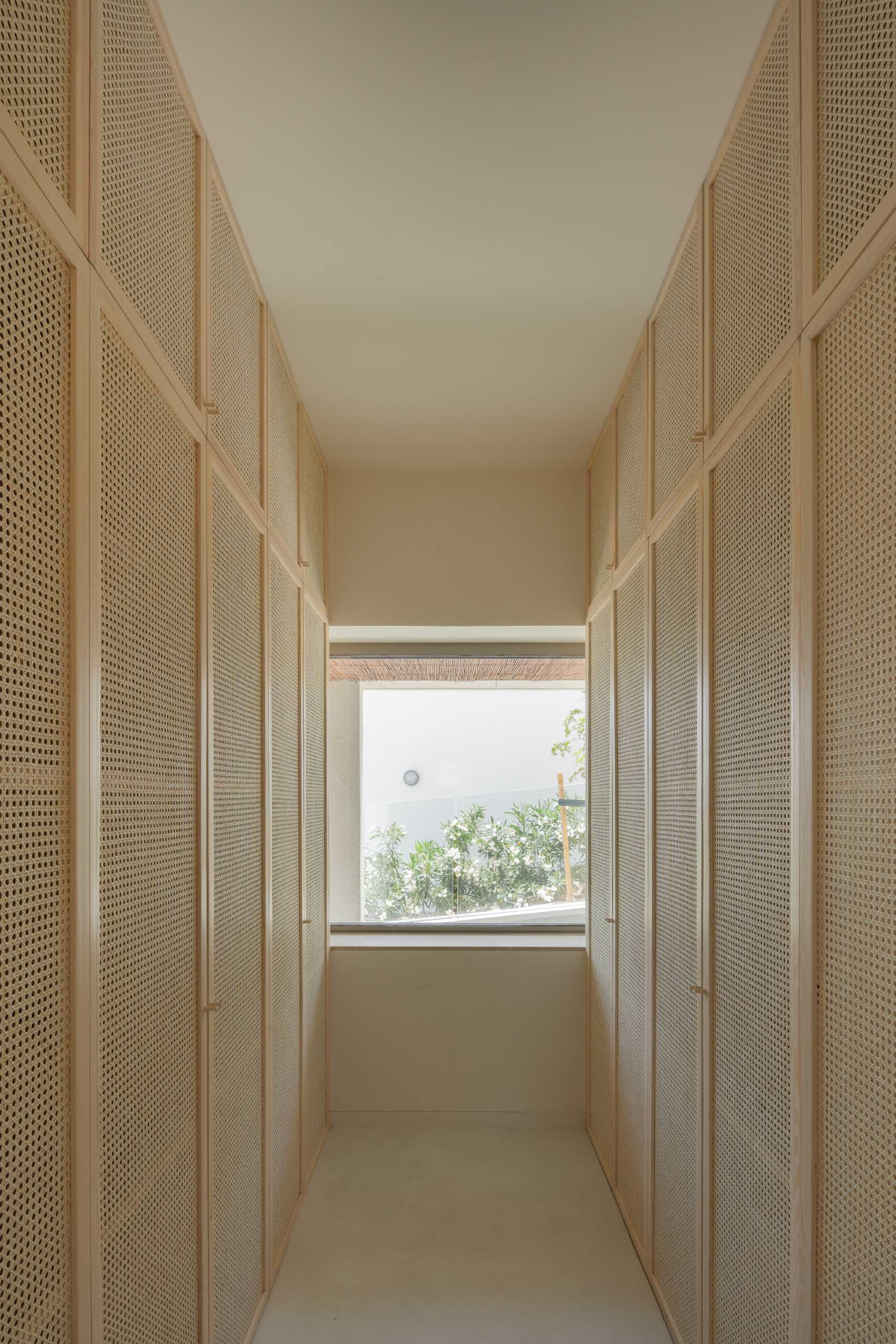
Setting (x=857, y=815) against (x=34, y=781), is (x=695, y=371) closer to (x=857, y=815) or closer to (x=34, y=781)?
(x=857, y=815)

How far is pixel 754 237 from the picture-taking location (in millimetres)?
1786

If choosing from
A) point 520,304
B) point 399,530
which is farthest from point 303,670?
point 520,304

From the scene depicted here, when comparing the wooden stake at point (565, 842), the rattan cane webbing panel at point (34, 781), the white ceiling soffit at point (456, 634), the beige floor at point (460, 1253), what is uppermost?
the white ceiling soffit at point (456, 634)

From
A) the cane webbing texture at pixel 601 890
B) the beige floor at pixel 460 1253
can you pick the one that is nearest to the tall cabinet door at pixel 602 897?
the cane webbing texture at pixel 601 890

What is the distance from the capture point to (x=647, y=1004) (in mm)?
2719

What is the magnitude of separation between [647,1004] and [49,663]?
85.2 inches

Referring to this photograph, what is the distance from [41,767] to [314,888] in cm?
273

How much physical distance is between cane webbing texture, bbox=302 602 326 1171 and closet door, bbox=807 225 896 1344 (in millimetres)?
2332

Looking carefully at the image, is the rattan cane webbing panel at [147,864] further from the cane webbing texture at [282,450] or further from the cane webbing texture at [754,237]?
the cane webbing texture at [754,237]

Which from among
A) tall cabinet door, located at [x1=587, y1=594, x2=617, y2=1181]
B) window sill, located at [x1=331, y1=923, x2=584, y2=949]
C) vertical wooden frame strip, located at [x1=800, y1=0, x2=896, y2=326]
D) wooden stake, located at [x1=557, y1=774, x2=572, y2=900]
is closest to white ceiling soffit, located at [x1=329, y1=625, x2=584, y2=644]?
tall cabinet door, located at [x1=587, y1=594, x2=617, y2=1181]

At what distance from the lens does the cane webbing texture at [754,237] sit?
161 centimetres

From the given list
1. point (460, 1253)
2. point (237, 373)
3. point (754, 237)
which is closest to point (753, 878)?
point (754, 237)

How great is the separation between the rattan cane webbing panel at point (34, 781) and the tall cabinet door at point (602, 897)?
8.24 ft

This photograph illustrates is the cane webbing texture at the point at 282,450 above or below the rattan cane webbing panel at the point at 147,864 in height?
above
